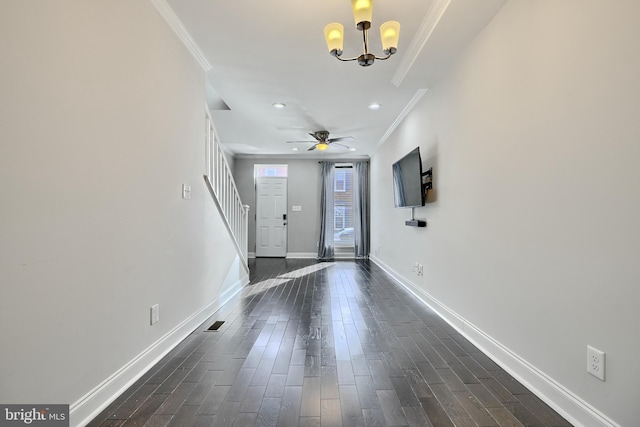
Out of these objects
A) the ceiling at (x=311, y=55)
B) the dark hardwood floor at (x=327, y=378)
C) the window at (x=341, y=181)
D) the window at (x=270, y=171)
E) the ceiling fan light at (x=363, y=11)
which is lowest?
the dark hardwood floor at (x=327, y=378)

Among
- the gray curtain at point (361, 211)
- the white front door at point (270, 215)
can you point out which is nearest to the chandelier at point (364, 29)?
the gray curtain at point (361, 211)

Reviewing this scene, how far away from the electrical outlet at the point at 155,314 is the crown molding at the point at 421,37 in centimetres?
295

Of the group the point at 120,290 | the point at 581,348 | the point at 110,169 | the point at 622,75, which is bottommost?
the point at 581,348

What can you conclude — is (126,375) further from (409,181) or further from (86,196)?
(409,181)

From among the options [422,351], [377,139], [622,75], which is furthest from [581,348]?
[377,139]

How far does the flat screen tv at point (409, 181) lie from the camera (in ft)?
10.9

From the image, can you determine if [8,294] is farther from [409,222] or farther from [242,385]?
[409,222]

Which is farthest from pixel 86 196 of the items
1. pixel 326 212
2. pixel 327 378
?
pixel 326 212

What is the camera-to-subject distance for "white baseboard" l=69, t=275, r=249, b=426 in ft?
4.64

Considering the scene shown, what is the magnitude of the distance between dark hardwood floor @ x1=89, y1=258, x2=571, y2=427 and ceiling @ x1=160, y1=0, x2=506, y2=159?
8.18 ft

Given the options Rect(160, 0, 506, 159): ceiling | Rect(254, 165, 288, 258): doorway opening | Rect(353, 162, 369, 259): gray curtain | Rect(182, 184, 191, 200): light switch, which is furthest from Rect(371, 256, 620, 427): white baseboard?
Rect(254, 165, 288, 258): doorway opening

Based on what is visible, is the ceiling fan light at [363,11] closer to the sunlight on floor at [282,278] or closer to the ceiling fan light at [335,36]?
the ceiling fan light at [335,36]

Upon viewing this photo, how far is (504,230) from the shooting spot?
79.0 inches

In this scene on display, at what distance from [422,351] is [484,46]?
2402 mm
